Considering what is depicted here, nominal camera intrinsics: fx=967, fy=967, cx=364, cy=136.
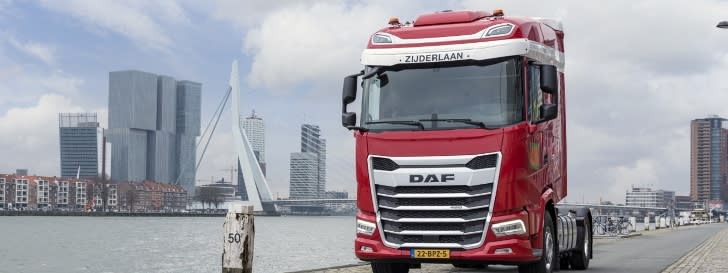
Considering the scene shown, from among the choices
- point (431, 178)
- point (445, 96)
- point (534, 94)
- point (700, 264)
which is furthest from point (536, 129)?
point (700, 264)

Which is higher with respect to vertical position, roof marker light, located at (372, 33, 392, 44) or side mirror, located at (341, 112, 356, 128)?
roof marker light, located at (372, 33, 392, 44)

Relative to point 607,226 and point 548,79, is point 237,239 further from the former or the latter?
point 607,226

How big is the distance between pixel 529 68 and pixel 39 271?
31.7 metres

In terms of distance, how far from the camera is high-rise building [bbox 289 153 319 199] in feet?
463

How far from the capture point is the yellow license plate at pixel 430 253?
39.6 ft

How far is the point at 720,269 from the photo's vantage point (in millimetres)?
16719

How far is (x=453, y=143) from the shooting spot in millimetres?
11906

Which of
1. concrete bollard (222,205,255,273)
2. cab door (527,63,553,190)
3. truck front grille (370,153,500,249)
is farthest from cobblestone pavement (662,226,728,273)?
concrete bollard (222,205,255,273)

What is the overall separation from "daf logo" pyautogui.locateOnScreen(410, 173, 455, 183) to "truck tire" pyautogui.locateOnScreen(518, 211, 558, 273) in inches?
73.7

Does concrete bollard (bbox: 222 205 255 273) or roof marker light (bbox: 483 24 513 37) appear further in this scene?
roof marker light (bbox: 483 24 513 37)

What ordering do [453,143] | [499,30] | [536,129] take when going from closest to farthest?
[453,143]
[499,30]
[536,129]

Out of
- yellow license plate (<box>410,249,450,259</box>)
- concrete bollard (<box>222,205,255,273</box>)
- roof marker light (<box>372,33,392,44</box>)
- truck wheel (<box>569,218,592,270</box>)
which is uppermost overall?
roof marker light (<box>372,33,392,44</box>)

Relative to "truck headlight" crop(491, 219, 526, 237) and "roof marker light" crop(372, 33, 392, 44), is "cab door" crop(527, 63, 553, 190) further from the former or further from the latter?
"roof marker light" crop(372, 33, 392, 44)

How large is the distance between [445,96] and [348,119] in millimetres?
1339
